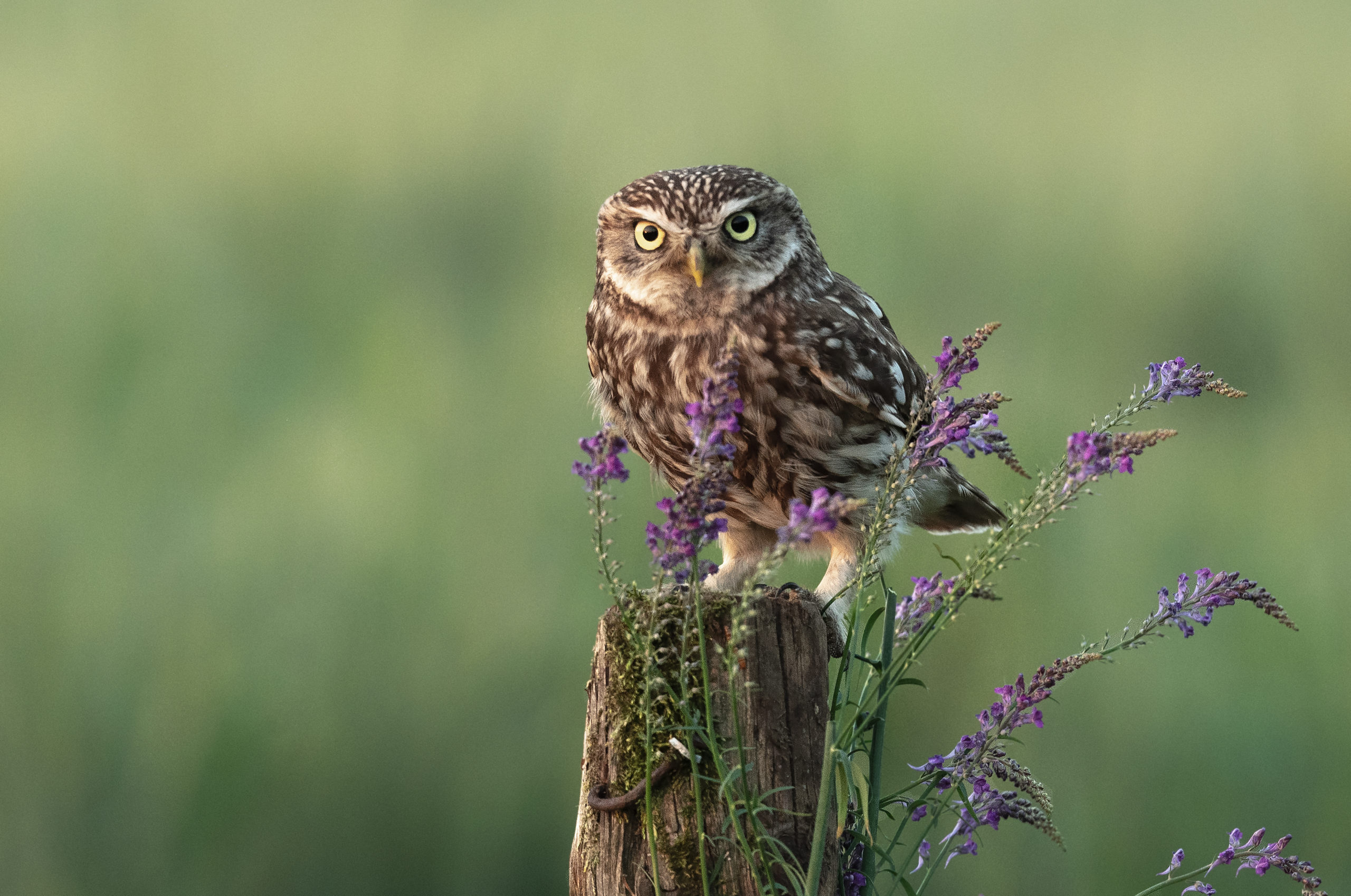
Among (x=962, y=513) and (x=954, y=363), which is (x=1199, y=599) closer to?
(x=954, y=363)

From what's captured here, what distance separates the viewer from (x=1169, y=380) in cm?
132

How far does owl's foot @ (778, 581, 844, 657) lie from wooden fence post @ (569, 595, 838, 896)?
290mm

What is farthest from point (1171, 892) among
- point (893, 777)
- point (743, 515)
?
point (743, 515)

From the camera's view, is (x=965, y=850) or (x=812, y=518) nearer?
(x=812, y=518)

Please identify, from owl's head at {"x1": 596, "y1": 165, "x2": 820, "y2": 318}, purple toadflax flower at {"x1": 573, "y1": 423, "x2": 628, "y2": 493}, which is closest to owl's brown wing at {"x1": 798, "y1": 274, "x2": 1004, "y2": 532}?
owl's head at {"x1": 596, "y1": 165, "x2": 820, "y2": 318}

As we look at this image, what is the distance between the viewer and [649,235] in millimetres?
2061

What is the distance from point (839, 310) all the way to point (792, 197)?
0.23m

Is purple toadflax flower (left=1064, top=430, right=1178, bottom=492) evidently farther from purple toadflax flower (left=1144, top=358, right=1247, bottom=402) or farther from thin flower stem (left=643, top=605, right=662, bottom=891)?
thin flower stem (left=643, top=605, right=662, bottom=891)

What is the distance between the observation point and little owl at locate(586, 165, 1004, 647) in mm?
2023

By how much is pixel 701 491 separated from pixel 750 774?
459 mm

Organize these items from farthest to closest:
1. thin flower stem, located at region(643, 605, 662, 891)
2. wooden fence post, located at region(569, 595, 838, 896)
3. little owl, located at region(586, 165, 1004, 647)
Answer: little owl, located at region(586, 165, 1004, 647), wooden fence post, located at region(569, 595, 838, 896), thin flower stem, located at region(643, 605, 662, 891)

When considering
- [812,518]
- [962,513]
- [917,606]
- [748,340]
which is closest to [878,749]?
[917,606]

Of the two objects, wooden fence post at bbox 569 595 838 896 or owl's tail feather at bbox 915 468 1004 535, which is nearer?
wooden fence post at bbox 569 595 838 896

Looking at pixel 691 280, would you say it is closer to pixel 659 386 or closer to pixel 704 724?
pixel 659 386
